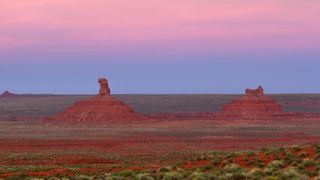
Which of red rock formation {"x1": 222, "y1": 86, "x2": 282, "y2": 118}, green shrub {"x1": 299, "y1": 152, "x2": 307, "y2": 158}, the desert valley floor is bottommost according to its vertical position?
the desert valley floor

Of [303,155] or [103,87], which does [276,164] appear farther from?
[103,87]

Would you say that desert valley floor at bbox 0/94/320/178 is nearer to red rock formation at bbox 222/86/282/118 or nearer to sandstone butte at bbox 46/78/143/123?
sandstone butte at bbox 46/78/143/123

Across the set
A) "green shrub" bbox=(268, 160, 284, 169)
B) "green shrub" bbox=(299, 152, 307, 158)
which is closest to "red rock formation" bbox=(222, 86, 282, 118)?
"green shrub" bbox=(299, 152, 307, 158)

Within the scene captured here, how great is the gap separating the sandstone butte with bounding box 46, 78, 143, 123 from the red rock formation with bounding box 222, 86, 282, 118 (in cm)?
1979

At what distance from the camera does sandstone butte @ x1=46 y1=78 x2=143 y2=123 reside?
370 feet

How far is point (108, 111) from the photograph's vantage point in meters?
114

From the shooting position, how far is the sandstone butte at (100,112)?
113 m

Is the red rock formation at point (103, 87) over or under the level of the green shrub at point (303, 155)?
over

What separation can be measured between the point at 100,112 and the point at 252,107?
29.7m

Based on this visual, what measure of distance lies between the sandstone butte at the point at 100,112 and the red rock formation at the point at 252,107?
1979cm

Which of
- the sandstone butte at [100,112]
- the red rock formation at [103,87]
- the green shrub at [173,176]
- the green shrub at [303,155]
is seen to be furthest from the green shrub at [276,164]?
the red rock formation at [103,87]

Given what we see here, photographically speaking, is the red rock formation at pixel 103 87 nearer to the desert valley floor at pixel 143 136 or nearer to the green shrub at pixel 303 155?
the desert valley floor at pixel 143 136

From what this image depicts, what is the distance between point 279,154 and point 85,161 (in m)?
19.8

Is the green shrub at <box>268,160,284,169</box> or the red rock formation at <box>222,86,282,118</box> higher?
the red rock formation at <box>222,86,282,118</box>
